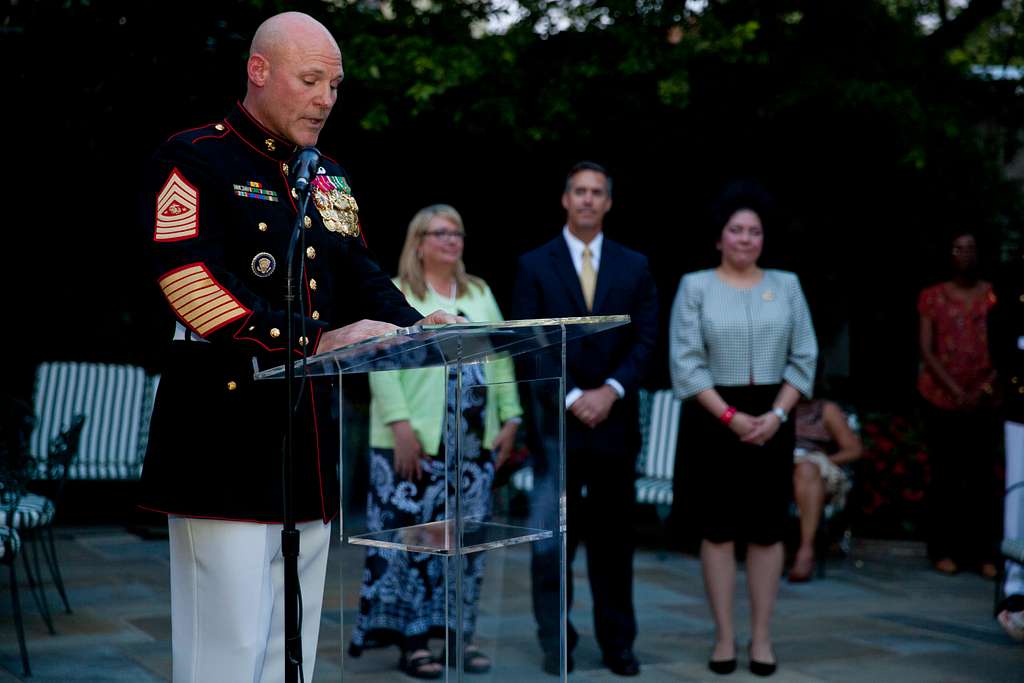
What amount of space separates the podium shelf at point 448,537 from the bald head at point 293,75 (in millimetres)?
933

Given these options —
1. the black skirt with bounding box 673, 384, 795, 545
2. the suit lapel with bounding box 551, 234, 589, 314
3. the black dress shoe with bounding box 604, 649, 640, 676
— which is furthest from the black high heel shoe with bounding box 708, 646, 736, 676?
the suit lapel with bounding box 551, 234, 589, 314

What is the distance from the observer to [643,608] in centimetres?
656

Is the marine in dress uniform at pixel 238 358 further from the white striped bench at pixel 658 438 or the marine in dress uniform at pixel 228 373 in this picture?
the white striped bench at pixel 658 438

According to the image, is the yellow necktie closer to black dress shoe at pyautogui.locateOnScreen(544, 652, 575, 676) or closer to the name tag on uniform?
black dress shoe at pyautogui.locateOnScreen(544, 652, 575, 676)

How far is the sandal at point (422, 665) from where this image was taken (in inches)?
193

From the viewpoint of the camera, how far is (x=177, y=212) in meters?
2.67

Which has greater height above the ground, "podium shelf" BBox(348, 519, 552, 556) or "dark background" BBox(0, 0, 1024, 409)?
"dark background" BBox(0, 0, 1024, 409)

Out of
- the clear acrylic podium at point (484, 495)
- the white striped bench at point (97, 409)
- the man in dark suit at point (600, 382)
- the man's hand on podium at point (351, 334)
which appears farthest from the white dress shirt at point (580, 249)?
the white striped bench at point (97, 409)

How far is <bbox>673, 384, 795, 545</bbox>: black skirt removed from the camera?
5.28 m

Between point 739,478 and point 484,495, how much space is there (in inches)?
90.5

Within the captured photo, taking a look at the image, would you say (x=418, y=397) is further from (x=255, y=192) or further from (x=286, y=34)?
(x=286, y=34)

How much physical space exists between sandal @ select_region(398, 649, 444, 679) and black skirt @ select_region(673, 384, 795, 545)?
4.10 ft

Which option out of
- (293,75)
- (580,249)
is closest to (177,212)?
(293,75)

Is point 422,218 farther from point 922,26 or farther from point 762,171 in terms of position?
point 922,26
